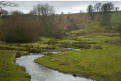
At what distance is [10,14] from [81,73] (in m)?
76.6

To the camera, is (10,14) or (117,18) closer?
(10,14)

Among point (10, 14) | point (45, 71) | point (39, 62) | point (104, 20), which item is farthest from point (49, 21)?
point (45, 71)

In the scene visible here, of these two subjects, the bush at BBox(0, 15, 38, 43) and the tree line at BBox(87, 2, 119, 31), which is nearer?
the bush at BBox(0, 15, 38, 43)

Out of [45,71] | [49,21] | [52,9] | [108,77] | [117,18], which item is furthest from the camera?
[117,18]

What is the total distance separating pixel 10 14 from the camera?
333 ft

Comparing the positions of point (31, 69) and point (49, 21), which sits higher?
point (49, 21)

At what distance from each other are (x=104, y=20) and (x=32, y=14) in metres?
65.2

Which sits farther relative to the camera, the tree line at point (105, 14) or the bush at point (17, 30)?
the tree line at point (105, 14)

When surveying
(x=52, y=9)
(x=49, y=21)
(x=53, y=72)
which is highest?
(x=52, y=9)

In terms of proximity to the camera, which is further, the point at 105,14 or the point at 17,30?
the point at 105,14

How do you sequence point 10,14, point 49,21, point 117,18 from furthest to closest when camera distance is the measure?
1. point 117,18
2. point 49,21
3. point 10,14

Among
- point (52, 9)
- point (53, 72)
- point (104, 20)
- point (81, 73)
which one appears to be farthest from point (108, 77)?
point (104, 20)

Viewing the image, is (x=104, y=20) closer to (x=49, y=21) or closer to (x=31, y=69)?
(x=49, y=21)

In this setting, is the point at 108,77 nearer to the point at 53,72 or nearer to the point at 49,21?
the point at 53,72
